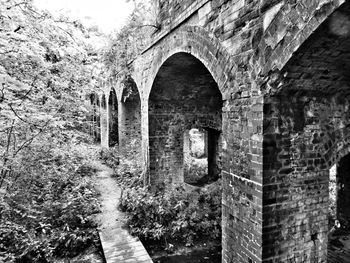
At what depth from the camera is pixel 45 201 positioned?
6469 mm

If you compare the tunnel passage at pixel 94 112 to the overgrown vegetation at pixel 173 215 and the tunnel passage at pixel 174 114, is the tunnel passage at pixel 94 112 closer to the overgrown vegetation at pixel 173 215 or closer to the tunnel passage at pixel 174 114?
the tunnel passage at pixel 174 114

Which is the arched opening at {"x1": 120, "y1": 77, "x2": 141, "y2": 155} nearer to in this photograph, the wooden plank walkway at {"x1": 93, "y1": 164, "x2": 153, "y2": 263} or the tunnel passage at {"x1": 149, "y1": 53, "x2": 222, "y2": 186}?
the wooden plank walkway at {"x1": 93, "y1": 164, "x2": 153, "y2": 263}

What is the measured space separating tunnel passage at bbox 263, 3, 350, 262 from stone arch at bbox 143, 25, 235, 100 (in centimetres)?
89

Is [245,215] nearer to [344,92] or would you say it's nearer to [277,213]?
[277,213]

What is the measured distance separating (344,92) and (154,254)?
4.80 meters

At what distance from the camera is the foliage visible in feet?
19.5

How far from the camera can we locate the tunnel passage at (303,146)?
10.2 ft

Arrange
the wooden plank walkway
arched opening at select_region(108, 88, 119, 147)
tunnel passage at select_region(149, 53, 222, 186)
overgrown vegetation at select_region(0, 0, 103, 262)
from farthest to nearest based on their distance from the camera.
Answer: arched opening at select_region(108, 88, 119, 147)
tunnel passage at select_region(149, 53, 222, 186)
the wooden plank walkway
overgrown vegetation at select_region(0, 0, 103, 262)

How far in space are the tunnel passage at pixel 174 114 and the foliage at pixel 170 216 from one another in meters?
0.84

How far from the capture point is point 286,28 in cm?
276

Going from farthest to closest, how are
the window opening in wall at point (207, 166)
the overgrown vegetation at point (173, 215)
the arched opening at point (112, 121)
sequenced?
the arched opening at point (112, 121) < the window opening in wall at point (207, 166) < the overgrown vegetation at point (173, 215)

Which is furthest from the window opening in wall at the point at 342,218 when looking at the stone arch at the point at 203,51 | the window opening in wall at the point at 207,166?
the window opening in wall at the point at 207,166

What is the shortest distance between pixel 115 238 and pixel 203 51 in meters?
4.40

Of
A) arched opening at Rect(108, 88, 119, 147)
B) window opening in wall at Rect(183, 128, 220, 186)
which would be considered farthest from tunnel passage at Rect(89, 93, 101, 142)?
window opening in wall at Rect(183, 128, 220, 186)
